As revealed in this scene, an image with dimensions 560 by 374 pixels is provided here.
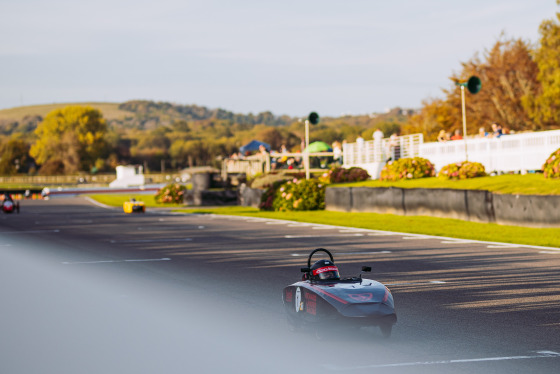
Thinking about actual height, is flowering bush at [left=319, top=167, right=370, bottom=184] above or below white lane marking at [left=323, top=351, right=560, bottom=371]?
above

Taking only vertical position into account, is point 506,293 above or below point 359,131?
below

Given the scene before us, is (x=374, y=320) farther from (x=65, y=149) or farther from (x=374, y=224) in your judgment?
(x=65, y=149)

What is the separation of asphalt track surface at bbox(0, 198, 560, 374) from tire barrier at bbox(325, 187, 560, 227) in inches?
130

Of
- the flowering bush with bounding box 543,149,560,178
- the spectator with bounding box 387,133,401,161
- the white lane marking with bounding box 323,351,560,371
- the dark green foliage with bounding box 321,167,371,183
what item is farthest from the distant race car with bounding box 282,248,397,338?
the spectator with bounding box 387,133,401,161

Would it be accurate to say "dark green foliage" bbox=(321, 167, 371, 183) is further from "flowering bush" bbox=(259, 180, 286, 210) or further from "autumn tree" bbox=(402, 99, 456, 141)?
"autumn tree" bbox=(402, 99, 456, 141)

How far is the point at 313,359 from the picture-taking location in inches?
275

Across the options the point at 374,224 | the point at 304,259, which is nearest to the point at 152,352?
the point at 304,259

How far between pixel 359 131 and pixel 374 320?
183 metres

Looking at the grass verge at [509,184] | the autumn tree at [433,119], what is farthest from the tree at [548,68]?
the grass verge at [509,184]

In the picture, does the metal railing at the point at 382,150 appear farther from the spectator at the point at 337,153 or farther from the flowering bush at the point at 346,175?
the flowering bush at the point at 346,175

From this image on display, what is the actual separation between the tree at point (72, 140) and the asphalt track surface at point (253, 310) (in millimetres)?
145045

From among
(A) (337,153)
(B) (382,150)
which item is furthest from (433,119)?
(B) (382,150)

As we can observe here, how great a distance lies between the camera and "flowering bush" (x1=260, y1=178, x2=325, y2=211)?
1415 inches

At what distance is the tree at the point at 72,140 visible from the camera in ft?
525
